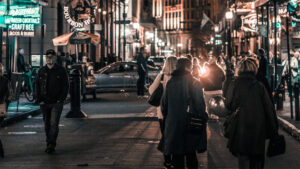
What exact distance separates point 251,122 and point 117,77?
21.9 m

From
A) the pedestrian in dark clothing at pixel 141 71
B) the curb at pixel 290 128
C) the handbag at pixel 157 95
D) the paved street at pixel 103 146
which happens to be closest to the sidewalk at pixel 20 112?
the paved street at pixel 103 146

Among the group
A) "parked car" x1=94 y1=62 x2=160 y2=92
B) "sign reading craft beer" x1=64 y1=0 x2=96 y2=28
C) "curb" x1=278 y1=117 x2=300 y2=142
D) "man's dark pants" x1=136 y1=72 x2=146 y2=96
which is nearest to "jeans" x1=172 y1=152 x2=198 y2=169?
"curb" x1=278 y1=117 x2=300 y2=142

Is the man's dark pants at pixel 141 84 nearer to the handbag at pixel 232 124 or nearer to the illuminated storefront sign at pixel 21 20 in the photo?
the illuminated storefront sign at pixel 21 20

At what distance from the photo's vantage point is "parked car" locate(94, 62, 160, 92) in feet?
93.5

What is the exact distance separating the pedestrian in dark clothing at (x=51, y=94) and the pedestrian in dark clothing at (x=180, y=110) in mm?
3802

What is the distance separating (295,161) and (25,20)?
1410cm

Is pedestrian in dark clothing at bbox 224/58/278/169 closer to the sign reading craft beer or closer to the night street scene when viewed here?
the night street scene

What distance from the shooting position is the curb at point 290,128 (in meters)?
13.0

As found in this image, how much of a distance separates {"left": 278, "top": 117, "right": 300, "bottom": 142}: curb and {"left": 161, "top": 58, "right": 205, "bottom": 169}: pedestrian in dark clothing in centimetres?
565

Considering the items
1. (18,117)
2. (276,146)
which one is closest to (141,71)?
(18,117)

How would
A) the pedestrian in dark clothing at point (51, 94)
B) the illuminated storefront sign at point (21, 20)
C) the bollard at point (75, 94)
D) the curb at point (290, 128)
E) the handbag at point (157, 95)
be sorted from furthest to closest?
the illuminated storefront sign at point (21, 20), the bollard at point (75, 94), the curb at point (290, 128), the pedestrian in dark clothing at point (51, 94), the handbag at point (157, 95)

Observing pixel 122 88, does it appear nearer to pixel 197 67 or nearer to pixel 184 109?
pixel 197 67

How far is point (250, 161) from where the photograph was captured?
23.9 feet

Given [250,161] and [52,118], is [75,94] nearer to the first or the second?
[52,118]
